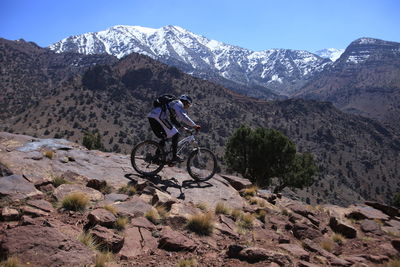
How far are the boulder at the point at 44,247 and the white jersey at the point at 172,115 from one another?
572 cm

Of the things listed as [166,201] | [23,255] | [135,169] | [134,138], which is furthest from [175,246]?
[134,138]

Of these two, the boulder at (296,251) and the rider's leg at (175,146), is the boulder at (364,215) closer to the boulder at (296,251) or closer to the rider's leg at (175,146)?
the boulder at (296,251)

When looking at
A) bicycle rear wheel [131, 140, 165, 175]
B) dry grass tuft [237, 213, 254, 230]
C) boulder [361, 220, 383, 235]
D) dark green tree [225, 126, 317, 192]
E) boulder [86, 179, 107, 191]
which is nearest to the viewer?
dry grass tuft [237, 213, 254, 230]

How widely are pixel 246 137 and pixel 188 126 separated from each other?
27.6m

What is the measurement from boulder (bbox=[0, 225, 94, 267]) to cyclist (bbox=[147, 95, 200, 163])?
573 cm

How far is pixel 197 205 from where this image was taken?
9.77 metres

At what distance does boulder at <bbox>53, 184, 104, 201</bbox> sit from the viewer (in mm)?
8016

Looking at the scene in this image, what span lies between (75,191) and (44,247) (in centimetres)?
305

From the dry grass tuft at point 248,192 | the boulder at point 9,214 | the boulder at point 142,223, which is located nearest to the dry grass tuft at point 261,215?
the dry grass tuft at point 248,192

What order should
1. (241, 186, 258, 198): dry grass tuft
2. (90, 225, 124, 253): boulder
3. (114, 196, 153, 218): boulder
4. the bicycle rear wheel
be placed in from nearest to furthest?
(90, 225, 124, 253): boulder, (114, 196, 153, 218): boulder, the bicycle rear wheel, (241, 186, 258, 198): dry grass tuft

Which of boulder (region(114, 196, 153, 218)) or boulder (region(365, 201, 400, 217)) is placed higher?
boulder (region(114, 196, 153, 218))

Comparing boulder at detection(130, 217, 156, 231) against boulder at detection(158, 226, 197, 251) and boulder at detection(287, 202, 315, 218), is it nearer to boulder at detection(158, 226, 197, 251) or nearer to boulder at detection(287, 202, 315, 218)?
boulder at detection(158, 226, 197, 251)

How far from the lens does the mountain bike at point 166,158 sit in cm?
1154

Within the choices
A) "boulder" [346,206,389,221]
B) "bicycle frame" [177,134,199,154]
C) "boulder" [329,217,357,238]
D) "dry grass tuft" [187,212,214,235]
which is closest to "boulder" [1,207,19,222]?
"dry grass tuft" [187,212,214,235]
